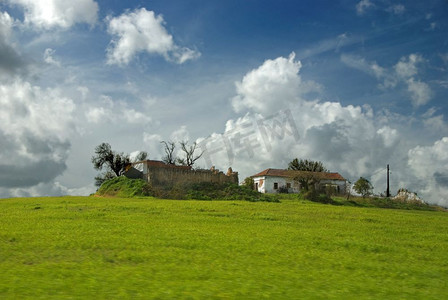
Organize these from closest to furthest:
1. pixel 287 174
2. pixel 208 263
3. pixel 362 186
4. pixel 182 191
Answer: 1. pixel 208 263
2. pixel 182 191
3. pixel 362 186
4. pixel 287 174

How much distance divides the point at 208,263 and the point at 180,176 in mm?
32822

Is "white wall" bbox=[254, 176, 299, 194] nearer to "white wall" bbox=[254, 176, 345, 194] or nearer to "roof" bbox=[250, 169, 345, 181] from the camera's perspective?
"white wall" bbox=[254, 176, 345, 194]

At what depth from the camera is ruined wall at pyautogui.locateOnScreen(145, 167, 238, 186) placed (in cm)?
4075

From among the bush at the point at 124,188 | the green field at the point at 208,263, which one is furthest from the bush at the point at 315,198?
the green field at the point at 208,263

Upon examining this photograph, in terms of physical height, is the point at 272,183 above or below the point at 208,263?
above

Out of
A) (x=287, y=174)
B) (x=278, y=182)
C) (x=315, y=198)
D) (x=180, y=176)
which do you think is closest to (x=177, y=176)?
(x=180, y=176)

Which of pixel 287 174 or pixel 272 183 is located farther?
pixel 287 174

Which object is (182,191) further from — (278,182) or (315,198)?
(278,182)

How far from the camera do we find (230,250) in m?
11.0

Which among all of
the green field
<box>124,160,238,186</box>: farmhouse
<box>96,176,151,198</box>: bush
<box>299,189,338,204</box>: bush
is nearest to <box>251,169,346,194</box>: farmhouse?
<box>124,160,238,186</box>: farmhouse

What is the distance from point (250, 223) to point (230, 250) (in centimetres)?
744

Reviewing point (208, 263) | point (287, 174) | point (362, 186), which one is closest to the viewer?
point (208, 263)

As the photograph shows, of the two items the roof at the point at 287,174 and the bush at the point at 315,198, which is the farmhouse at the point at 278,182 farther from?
the bush at the point at 315,198

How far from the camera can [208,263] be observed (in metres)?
9.26
